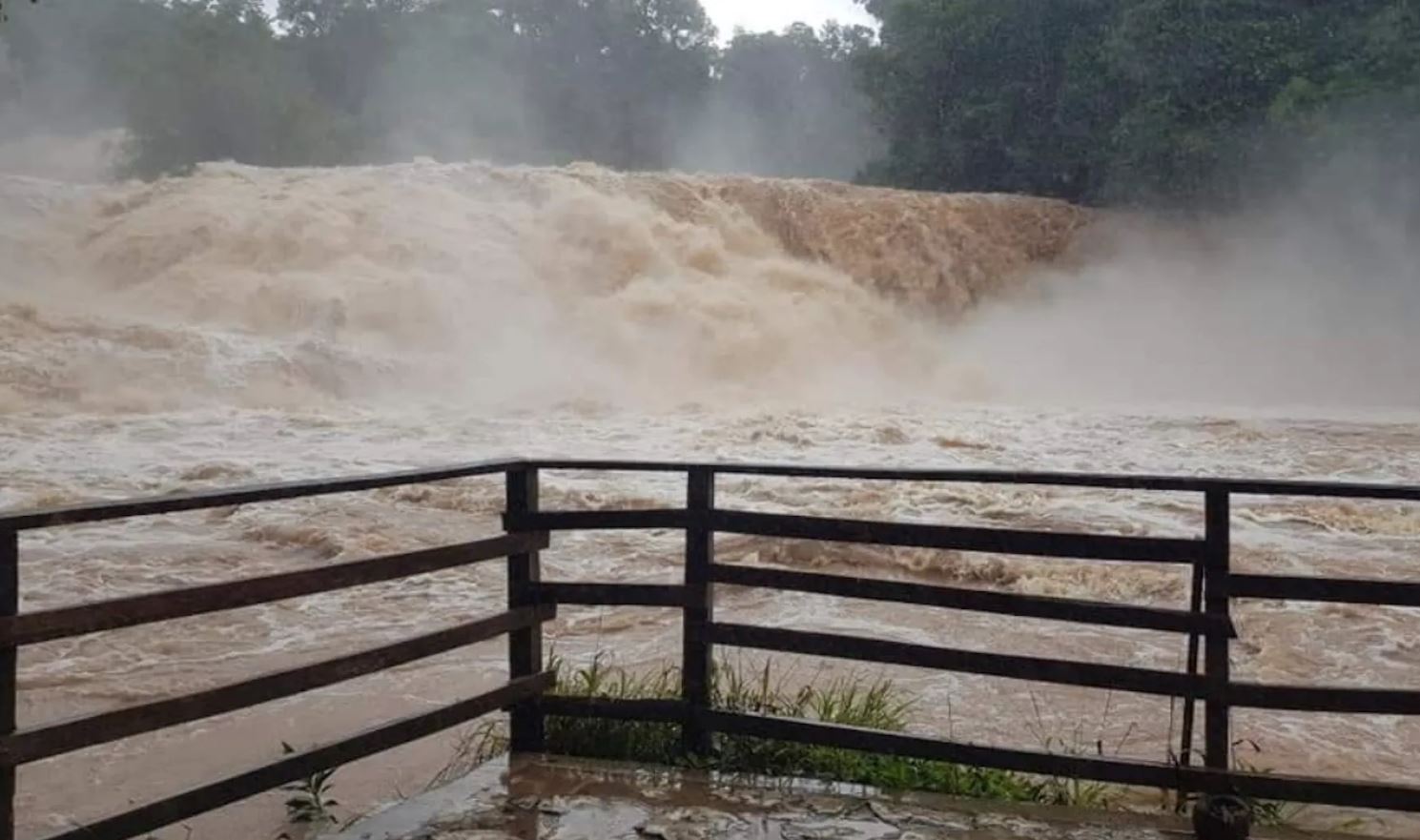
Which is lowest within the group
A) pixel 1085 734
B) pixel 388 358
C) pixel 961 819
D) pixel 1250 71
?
pixel 1085 734

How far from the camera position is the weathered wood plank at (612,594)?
374 cm

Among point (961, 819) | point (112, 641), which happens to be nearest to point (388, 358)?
point (112, 641)

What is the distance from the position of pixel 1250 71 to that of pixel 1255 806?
78.3ft

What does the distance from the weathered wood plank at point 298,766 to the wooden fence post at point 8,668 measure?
0.36 feet

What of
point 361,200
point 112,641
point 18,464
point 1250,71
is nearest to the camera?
point 112,641

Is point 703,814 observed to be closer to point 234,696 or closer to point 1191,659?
point 234,696

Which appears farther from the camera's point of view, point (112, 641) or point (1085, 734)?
point (112, 641)

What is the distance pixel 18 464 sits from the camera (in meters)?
11.4

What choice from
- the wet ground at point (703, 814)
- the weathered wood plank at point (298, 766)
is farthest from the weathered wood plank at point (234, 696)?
the wet ground at point (703, 814)

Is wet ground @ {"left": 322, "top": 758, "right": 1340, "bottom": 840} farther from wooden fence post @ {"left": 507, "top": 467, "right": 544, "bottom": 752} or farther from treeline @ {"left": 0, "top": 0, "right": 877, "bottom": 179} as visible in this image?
treeline @ {"left": 0, "top": 0, "right": 877, "bottom": 179}

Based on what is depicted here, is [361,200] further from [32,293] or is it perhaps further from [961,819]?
[961,819]

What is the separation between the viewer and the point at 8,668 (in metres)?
2.58

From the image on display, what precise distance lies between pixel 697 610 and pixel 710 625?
6 centimetres

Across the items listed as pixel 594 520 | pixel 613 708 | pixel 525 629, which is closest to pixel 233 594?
pixel 525 629
